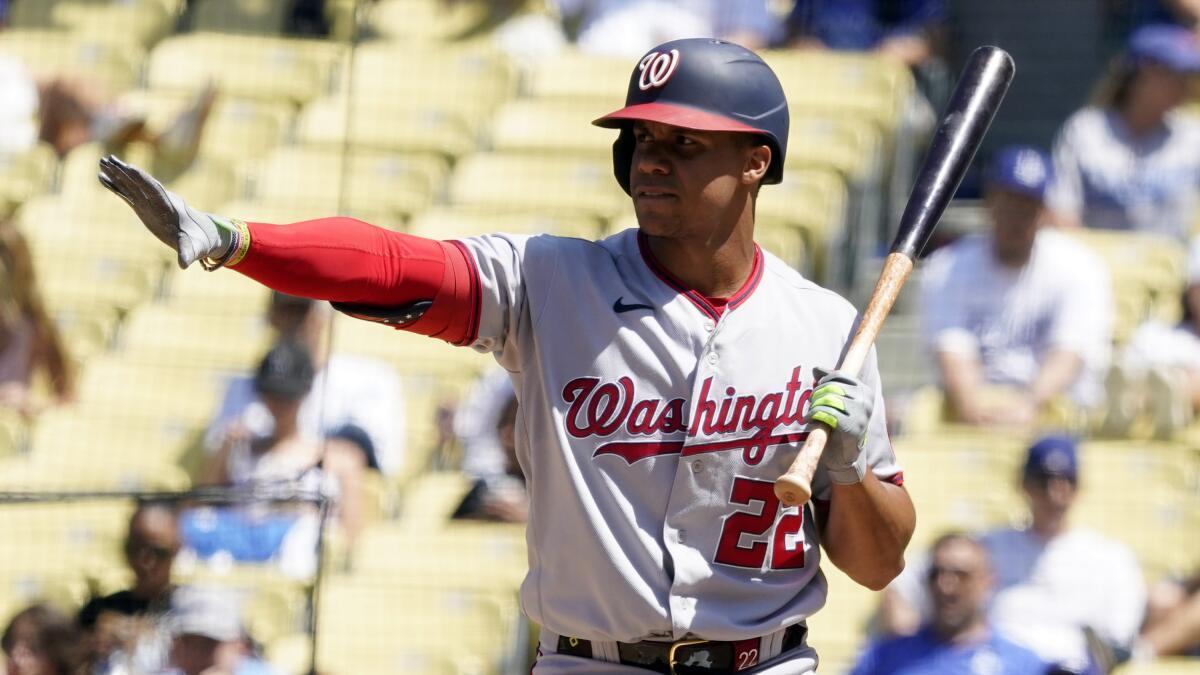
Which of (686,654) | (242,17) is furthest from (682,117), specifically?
(242,17)

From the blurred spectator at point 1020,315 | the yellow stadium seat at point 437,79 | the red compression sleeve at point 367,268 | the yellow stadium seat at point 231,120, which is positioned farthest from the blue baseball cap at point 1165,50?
the red compression sleeve at point 367,268

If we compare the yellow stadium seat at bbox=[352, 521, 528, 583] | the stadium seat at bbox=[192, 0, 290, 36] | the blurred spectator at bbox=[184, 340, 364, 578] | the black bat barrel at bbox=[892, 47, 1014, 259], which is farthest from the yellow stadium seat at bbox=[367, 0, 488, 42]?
the black bat barrel at bbox=[892, 47, 1014, 259]

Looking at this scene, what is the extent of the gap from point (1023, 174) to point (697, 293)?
2.94 m

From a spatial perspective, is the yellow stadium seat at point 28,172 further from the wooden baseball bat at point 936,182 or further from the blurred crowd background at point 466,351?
the wooden baseball bat at point 936,182

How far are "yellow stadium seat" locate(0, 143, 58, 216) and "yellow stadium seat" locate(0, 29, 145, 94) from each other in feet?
1.14

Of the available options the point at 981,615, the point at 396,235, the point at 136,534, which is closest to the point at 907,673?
the point at 981,615

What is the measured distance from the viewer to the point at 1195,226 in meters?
5.88

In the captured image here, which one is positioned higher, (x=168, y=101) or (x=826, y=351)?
(x=168, y=101)

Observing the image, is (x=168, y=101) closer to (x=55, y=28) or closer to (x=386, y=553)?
(x=55, y=28)

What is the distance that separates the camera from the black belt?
8.38 feet

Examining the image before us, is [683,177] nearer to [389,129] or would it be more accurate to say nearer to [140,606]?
[140,606]

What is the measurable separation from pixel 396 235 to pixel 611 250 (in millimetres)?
349

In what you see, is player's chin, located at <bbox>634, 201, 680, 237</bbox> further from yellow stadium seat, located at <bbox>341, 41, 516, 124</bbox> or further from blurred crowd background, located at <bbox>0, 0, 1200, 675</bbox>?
yellow stadium seat, located at <bbox>341, 41, 516, 124</bbox>

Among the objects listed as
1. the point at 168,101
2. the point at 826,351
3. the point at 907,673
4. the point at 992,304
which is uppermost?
the point at 168,101
